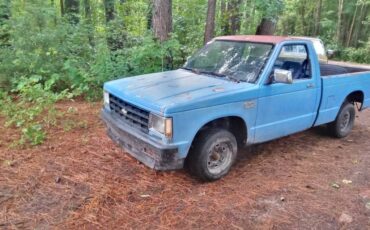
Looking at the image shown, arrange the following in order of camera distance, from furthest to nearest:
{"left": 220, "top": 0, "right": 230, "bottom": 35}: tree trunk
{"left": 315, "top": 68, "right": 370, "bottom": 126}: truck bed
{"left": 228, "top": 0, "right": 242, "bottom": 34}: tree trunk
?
{"left": 220, "top": 0, "right": 230, "bottom": 35}: tree trunk → {"left": 228, "top": 0, "right": 242, "bottom": 34}: tree trunk → {"left": 315, "top": 68, "right": 370, "bottom": 126}: truck bed

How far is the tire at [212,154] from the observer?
4.27 m

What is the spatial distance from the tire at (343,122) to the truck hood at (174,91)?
8.94 feet

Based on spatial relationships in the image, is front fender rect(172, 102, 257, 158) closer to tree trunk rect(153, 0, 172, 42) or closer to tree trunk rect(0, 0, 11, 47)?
tree trunk rect(153, 0, 172, 42)

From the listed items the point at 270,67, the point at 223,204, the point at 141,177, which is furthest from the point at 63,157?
the point at 270,67

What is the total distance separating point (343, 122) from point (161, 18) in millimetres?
4766

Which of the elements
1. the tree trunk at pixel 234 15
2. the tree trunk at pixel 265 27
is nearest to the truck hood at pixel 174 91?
the tree trunk at pixel 234 15

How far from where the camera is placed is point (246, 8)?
11.5 metres

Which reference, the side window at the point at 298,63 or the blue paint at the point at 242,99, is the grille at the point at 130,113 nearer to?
the blue paint at the point at 242,99

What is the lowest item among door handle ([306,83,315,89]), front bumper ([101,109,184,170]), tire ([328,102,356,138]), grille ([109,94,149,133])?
tire ([328,102,356,138])

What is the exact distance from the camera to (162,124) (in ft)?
12.6

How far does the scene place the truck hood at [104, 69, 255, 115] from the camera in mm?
3918

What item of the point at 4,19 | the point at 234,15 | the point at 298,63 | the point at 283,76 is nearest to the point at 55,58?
the point at 4,19

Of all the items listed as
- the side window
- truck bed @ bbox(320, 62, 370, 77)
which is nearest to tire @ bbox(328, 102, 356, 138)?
truck bed @ bbox(320, 62, 370, 77)

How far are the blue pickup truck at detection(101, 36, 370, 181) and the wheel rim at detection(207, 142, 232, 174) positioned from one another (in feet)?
0.04
